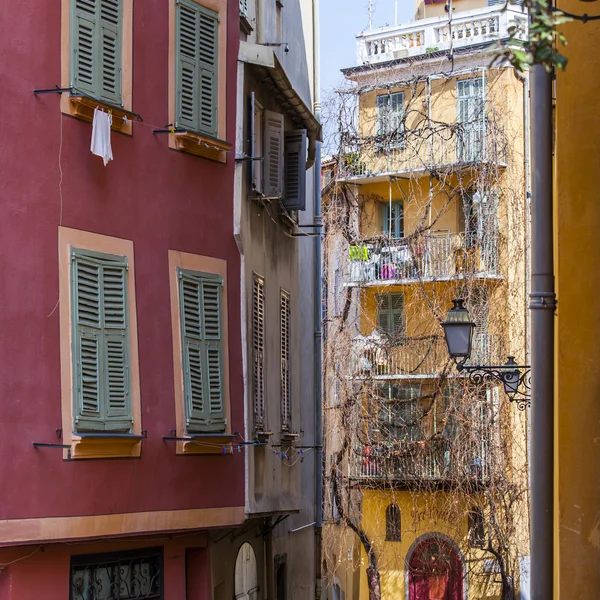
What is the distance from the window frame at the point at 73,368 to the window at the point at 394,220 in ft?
72.0

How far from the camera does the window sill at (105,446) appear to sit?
38.8 feet

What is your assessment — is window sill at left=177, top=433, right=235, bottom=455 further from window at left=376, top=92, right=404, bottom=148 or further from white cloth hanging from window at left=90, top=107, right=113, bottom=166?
window at left=376, top=92, right=404, bottom=148

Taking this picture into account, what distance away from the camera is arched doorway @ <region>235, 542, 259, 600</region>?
56.4 feet

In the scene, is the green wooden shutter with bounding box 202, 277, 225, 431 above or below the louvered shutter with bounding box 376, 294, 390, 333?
below

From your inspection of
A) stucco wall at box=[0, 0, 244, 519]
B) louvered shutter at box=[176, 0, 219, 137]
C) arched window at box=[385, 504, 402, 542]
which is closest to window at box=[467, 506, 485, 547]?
arched window at box=[385, 504, 402, 542]

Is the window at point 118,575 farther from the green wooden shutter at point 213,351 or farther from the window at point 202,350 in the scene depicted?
the green wooden shutter at point 213,351

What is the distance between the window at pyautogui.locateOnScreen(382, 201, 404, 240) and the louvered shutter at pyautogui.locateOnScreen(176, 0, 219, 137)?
1992 cm

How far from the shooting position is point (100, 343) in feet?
40.4

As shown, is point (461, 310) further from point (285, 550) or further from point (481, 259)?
point (481, 259)

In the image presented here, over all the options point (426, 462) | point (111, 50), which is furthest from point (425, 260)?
point (111, 50)

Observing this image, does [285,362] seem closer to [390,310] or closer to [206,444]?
[206,444]

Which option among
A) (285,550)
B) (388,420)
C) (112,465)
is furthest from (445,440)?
(112,465)

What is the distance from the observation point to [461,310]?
45.6 feet

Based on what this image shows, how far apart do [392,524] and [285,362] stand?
16.3 metres
